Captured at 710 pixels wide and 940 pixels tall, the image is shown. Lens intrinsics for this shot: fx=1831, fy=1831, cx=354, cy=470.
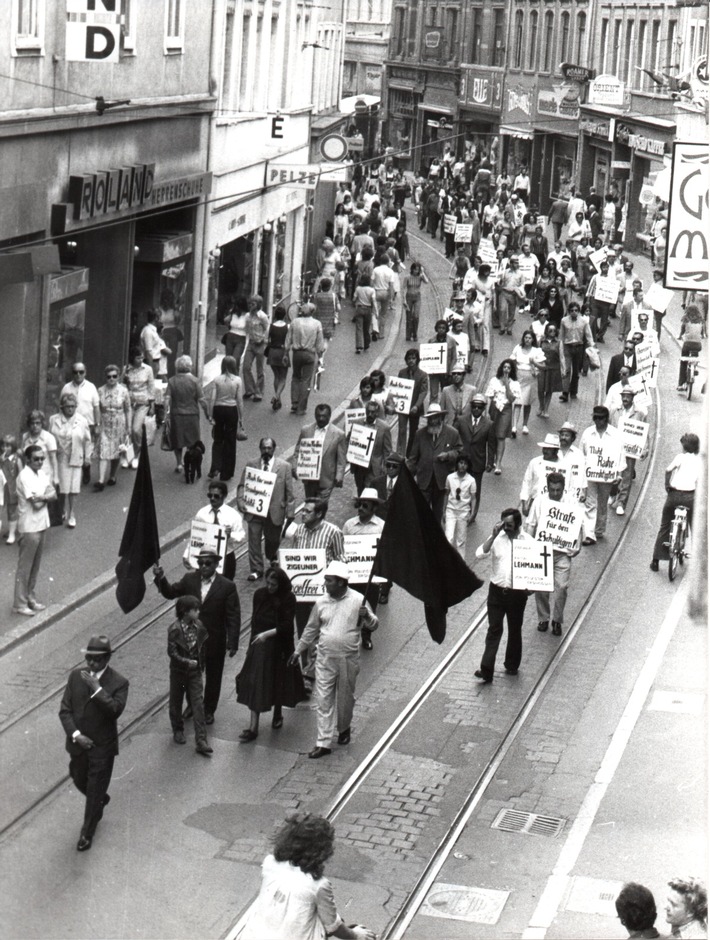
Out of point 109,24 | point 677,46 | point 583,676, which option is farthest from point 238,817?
point 677,46

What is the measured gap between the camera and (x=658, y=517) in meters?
21.3

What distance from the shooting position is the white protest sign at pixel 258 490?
17.2 metres

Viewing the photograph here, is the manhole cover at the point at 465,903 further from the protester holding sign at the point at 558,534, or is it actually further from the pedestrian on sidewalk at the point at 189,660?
the protester holding sign at the point at 558,534

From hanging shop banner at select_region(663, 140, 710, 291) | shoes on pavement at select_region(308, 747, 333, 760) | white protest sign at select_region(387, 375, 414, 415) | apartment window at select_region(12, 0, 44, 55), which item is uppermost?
apartment window at select_region(12, 0, 44, 55)

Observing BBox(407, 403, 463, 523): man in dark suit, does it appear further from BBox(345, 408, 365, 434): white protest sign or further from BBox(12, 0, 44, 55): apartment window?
BBox(12, 0, 44, 55): apartment window

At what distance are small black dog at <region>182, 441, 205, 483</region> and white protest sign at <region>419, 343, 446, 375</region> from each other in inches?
155

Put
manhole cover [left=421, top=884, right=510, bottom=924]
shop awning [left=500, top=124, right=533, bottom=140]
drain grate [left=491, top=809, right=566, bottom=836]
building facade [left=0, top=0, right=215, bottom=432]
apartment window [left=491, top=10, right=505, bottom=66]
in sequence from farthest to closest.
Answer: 1. apartment window [left=491, top=10, right=505, bottom=66]
2. shop awning [left=500, top=124, right=533, bottom=140]
3. building facade [left=0, top=0, right=215, bottom=432]
4. drain grate [left=491, top=809, right=566, bottom=836]
5. manhole cover [left=421, top=884, right=510, bottom=924]

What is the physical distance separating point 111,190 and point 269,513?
26.7 ft

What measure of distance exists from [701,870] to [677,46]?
39418 millimetres

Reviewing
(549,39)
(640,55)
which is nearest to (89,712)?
(640,55)

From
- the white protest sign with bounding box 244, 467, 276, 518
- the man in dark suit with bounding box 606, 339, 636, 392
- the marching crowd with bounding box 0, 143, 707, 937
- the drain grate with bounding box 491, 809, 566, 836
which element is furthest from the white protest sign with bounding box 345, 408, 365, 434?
the drain grate with bounding box 491, 809, 566, 836

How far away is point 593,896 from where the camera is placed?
35.6 ft

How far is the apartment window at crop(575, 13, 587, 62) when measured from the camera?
58.2 meters

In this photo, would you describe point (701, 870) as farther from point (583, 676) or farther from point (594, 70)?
point (594, 70)
